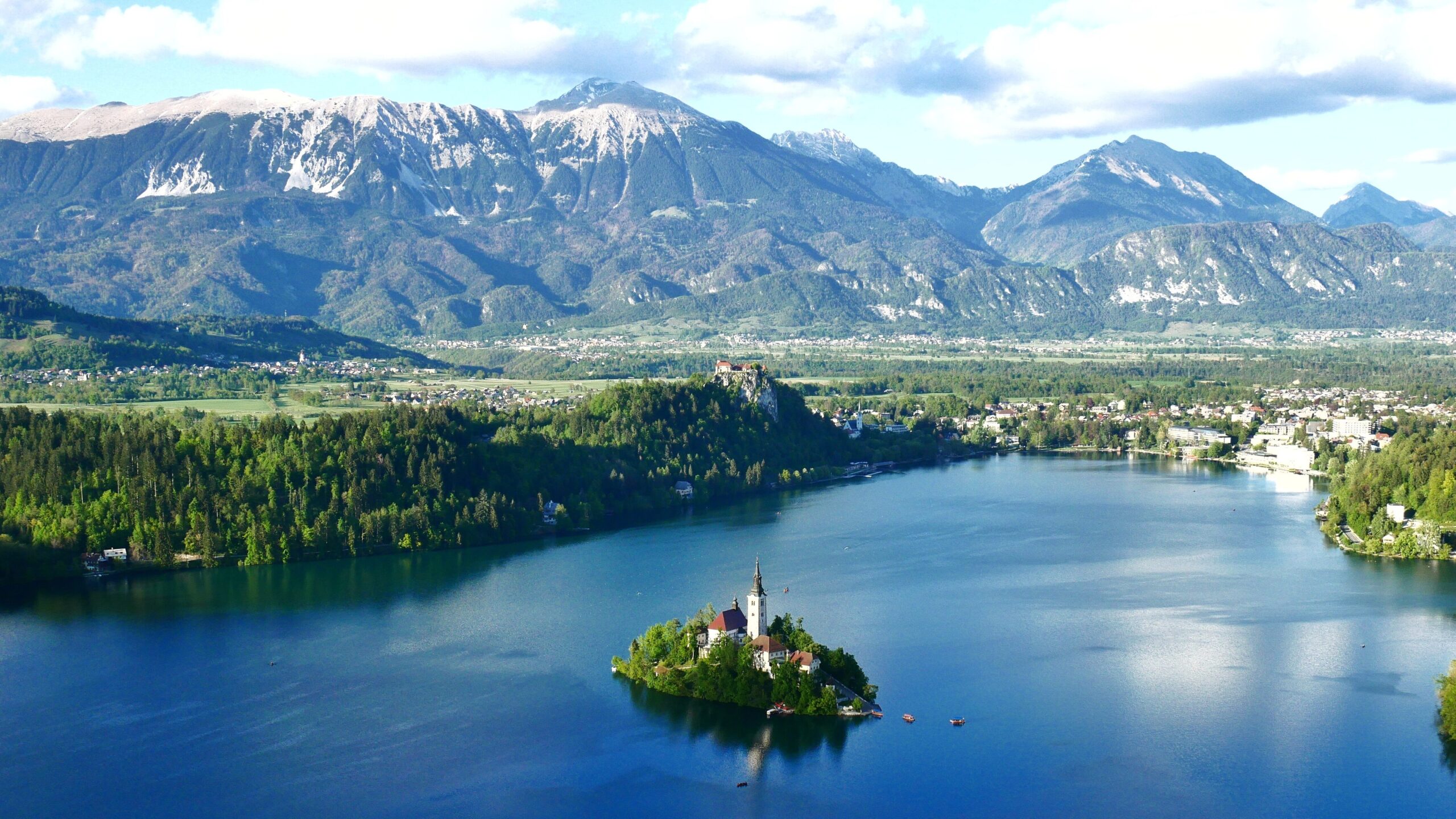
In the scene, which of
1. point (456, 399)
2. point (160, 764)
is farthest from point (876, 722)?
point (456, 399)

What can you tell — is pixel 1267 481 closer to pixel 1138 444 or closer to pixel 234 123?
pixel 1138 444

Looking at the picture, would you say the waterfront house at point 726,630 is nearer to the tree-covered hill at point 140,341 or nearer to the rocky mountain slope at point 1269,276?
the tree-covered hill at point 140,341

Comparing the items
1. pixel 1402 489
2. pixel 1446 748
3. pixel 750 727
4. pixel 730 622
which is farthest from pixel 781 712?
pixel 1402 489

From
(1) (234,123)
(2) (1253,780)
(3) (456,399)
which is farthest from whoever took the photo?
(1) (234,123)

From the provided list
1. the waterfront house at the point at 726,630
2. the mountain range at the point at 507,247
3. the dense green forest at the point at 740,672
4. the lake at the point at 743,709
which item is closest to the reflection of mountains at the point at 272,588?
the lake at the point at 743,709

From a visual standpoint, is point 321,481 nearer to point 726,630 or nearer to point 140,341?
point 726,630

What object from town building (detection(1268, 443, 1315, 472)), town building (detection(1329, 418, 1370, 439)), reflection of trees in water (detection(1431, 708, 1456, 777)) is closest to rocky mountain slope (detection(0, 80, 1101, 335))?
town building (detection(1329, 418, 1370, 439))
